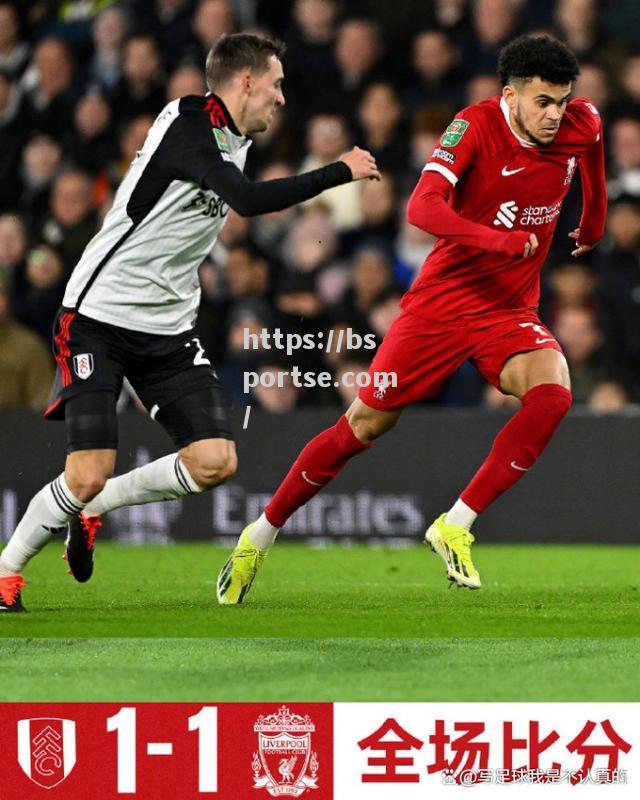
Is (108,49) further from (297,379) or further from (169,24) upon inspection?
(297,379)

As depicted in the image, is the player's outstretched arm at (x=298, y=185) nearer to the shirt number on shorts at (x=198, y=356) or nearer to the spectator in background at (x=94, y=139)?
the shirt number on shorts at (x=198, y=356)

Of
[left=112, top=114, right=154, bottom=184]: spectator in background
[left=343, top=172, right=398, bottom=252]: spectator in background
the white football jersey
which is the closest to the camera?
the white football jersey

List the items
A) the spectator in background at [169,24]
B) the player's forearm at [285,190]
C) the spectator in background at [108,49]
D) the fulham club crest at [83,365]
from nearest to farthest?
1. the player's forearm at [285,190]
2. the fulham club crest at [83,365]
3. the spectator in background at [169,24]
4. the spectator in background at [108,49]

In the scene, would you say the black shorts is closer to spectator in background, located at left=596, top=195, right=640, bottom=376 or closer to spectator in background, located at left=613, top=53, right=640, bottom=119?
spectator in background, located at left=596, top=195, right=640, bottom=376

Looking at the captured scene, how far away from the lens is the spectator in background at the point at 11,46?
36.7ft

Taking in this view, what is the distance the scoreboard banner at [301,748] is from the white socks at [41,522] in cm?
224

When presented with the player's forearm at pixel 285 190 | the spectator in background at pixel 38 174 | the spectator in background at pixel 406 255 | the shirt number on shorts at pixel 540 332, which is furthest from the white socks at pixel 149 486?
the spectator in background at pixel 38 174

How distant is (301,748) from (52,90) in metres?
7.28

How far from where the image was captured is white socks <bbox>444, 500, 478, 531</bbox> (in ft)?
21.1

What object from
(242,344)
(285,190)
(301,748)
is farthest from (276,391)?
(301,748)

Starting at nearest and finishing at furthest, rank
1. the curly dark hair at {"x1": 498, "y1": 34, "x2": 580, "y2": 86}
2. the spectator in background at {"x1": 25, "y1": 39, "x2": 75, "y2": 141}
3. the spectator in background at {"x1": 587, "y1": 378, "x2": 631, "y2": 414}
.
Answer: the curly dark hair at {"x1": 498, "y1": 34, "x2": 580, "y2": 86}
the spectator in background at {"x1": 587, "y1": 378, "x2": 631, "y2": 414}
the spectator in background at {"x1": 25, "y1": 39, "x2": 75, "y2": 141}

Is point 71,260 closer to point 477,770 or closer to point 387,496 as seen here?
point 387,496

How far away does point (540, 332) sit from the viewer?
261 inches

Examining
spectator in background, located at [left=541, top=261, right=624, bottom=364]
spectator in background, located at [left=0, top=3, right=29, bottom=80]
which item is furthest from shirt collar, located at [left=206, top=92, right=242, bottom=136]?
spectator in background, located at [left=0, top=3, right=29, bottom=80]
